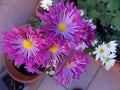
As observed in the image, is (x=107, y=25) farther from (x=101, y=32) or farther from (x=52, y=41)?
(x=52, y=41)

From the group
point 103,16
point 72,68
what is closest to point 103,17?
point 103,16

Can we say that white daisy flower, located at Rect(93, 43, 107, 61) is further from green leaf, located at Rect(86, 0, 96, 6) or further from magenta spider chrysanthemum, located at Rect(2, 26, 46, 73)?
magenta spider chrysanthemum, located at Rect(2, 26, 46, 73)

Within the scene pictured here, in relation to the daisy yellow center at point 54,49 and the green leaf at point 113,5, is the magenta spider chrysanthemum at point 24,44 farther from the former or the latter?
the green leaf at point 113,5

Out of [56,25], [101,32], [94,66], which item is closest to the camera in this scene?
[56,25]

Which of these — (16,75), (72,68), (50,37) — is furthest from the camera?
(16,75)

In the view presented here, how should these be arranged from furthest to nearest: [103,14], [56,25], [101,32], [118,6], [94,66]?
[94,66] < [101,32] < [103,14] < [118,6] < [56,25]

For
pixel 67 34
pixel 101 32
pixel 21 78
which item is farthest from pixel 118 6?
pixel 21 78

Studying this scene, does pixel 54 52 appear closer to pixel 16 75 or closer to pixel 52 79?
pixel 16 75
